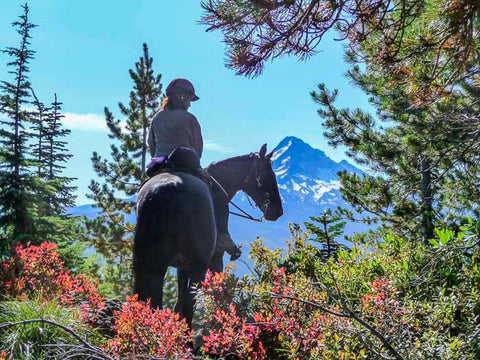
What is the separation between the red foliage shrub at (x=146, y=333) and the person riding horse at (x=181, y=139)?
8.94 feet

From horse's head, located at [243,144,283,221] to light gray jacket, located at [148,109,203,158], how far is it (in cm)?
106

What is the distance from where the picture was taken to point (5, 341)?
13.6 ft

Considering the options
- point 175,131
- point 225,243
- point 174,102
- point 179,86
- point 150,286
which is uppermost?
point 179,86

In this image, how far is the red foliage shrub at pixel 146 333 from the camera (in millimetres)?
2924

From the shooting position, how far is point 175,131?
6.10m

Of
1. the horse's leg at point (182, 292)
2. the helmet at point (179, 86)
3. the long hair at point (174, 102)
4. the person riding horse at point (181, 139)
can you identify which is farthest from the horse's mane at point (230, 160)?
the horse's leg at point (182, 292)

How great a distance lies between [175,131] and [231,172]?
1.17 m

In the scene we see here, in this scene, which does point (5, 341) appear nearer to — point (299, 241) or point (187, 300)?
point (187, 300)

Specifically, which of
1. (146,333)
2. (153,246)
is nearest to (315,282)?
(146,333)

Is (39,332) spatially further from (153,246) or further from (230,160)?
(230,160)

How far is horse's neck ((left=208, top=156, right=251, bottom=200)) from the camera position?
660cm

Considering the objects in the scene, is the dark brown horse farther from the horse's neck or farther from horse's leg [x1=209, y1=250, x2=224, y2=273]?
the horse's neck

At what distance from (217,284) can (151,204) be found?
6.08 ft

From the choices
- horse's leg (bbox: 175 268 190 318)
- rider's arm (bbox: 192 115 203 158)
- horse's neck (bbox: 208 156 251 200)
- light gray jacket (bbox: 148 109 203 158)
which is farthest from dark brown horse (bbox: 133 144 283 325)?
horse's neck (bbox: 208 156 251 200)
